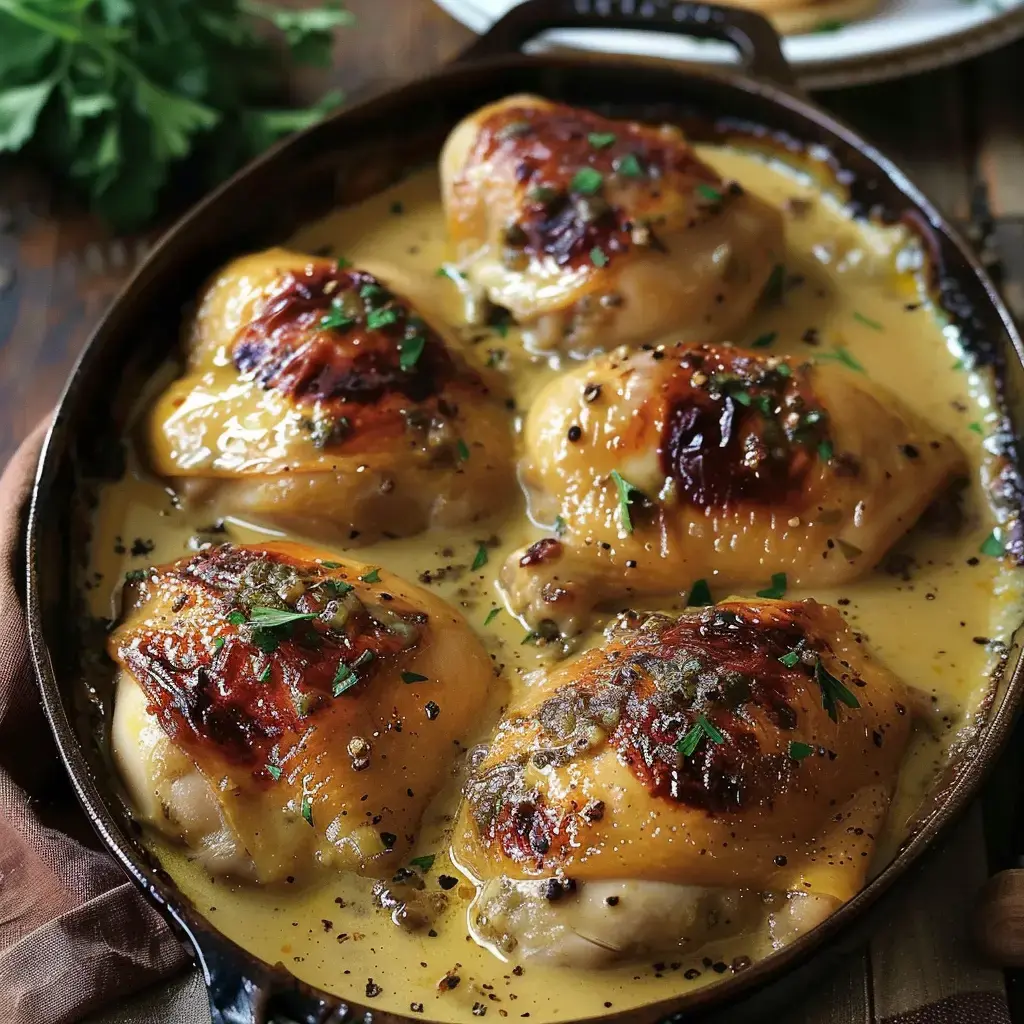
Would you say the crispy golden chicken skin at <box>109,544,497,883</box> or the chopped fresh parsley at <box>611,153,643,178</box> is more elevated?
the chopped fresh parsley at <box>611,153,643,178</box>

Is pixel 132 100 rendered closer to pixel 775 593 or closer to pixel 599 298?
pixel 599 298

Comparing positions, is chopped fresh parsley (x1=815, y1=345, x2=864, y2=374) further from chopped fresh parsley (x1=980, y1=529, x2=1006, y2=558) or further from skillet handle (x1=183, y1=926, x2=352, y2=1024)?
skillet handle (x1=183, y1=926, x2=352, y2=1024)

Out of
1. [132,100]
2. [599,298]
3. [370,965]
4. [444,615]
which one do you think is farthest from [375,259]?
[370,965]

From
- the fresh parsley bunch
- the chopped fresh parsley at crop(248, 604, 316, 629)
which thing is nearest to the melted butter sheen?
the chopped fresh parsley at crop(248, 604, 316, 629)

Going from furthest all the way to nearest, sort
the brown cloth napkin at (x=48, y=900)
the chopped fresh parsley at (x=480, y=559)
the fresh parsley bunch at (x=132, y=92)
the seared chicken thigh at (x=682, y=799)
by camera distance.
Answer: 1. the fresh parsley bunch at (x=132, y=92)
2. the chopped fresh parsley at (x=480, y=559)
3. the brown cloth napkin at (x=48, y=900)
4. the seared chicken thigh at (x=682, y=799)

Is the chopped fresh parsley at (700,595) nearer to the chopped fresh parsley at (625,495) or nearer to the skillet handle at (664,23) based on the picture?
the chopped fresh parsley at (625,495)

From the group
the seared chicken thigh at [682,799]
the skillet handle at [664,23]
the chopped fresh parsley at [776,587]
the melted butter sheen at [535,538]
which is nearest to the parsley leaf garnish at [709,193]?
the melted butter sheen at [535,538]

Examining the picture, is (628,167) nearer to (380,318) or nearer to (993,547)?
(380,318)
